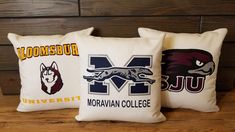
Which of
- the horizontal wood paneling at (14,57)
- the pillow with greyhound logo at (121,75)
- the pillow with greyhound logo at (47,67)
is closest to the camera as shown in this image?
the pillow with greyhound logo at (121,75)

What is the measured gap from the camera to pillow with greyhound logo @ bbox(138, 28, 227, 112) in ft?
3.80

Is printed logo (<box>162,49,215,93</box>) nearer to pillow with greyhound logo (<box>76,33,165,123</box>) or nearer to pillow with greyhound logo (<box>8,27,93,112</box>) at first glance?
pillow with greyhound logo (<box>76,33,165,123</box>)

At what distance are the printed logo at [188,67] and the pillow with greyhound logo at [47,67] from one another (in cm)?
40

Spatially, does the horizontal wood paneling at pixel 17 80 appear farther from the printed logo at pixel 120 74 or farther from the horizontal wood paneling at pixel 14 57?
the printed logo at pixel 120 74

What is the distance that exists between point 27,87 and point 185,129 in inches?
28.1

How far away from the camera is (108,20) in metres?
1.28

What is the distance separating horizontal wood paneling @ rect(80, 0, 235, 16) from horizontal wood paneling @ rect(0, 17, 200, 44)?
0.03 meters

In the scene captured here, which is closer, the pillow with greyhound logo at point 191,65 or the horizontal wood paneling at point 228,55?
the pillow with greyhound logo at point 191,65

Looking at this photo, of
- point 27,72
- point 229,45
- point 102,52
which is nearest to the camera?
point 102,52

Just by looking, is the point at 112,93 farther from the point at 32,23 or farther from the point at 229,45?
the point at 229,45

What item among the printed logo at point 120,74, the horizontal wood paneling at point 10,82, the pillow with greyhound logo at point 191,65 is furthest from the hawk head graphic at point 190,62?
the horizontal wood paneling at point 10,82

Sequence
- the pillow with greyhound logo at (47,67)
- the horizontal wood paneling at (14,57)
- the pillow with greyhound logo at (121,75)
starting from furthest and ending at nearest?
the horizontal wood paneling at (14,57), the pillow with greyhound logo at (47,67), the pillow with greyhound logo at (121,75)

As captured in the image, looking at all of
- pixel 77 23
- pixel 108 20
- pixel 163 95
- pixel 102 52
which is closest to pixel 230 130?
pixel 163 95

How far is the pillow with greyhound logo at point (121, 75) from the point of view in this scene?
108 cm
